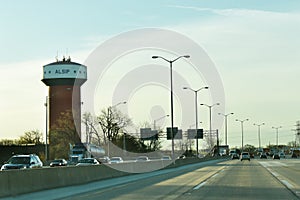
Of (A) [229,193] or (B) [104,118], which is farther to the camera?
(B) [104,118]

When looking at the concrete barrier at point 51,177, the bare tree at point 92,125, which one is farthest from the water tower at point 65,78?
the concrete barrier at point 51,177

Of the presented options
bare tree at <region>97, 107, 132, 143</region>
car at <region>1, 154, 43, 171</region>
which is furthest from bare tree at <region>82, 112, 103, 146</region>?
car at <region>1, 154, 43, 171</region>

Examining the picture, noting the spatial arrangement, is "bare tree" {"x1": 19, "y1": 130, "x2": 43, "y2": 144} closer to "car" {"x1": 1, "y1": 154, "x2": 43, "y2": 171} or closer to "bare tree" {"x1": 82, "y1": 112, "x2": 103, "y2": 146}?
"bare tree" {"x1": 82, "y1": 112, "x2": 103, "y2": 146}

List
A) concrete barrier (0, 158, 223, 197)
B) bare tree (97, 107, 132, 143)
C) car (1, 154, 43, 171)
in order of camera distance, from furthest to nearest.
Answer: bare tree (97, 107, 132, 143), car (1, 154, 43, 171), concrete barrier (0, 158, 223, 197)

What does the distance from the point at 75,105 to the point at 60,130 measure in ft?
34.3

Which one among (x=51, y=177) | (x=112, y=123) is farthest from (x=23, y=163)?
(x=112, y=123)

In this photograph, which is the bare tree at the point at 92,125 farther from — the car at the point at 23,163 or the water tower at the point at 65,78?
the car at the point at 23,163

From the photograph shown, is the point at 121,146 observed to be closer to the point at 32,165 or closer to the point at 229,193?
the point at 32,165

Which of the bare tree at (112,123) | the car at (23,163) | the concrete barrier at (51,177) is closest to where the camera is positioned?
the concrete barrier at (51,177)

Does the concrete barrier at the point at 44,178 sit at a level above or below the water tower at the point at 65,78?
below

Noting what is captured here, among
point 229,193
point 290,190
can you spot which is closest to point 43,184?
point 229,193

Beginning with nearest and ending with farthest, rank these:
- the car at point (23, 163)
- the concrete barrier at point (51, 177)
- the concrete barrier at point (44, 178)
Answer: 1. the concrete barrier at point (44, 178)
2. the concrete barrier at point (51, 177)
3. the car at point (23, 163)

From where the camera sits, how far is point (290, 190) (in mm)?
24109

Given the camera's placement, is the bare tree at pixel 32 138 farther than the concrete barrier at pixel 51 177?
Yes
